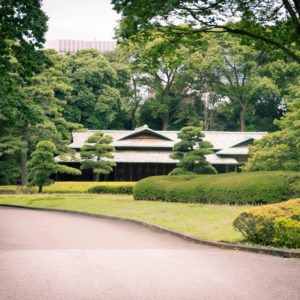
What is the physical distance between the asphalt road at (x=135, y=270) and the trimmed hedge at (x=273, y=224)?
2.66ft

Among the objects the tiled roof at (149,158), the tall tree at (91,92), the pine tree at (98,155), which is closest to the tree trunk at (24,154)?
the tiled roof at (149,158)

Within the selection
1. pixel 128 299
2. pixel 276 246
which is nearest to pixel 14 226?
pixel 276 246

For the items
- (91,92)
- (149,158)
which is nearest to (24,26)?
(149,158)

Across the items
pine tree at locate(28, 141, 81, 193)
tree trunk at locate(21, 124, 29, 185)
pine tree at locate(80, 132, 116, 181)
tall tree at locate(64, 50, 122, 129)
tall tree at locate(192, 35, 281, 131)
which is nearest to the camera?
pine tree at locate(28, 141, 81, 193)

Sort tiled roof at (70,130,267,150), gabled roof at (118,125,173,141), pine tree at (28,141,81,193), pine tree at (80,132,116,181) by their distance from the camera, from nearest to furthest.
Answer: pine tree at (28,141,81,193), pine tree at (80,132,116,181), tiled roof at (70,130,267,150), gabled roof at (118,125,173,141)

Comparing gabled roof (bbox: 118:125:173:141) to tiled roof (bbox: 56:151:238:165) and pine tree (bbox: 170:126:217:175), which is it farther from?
pine tree (bbox: 170:126:217:175)

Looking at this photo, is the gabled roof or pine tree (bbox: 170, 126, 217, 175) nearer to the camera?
pine tree (bbox: 170, 126, 217, 175)

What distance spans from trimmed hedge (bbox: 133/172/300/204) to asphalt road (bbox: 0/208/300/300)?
11.7 meters

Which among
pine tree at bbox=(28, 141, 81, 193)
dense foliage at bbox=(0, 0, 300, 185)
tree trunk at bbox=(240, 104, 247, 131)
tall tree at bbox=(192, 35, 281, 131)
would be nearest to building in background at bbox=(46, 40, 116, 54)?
dense foliage at bbox=(0, 0, 300, 185)

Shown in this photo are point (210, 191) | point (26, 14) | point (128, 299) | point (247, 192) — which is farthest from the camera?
point (210, 191)

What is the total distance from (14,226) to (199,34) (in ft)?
30.2

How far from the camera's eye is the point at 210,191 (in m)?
27.7

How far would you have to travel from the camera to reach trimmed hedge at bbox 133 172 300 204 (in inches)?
977

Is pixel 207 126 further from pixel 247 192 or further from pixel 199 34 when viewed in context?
pixel 199 34
